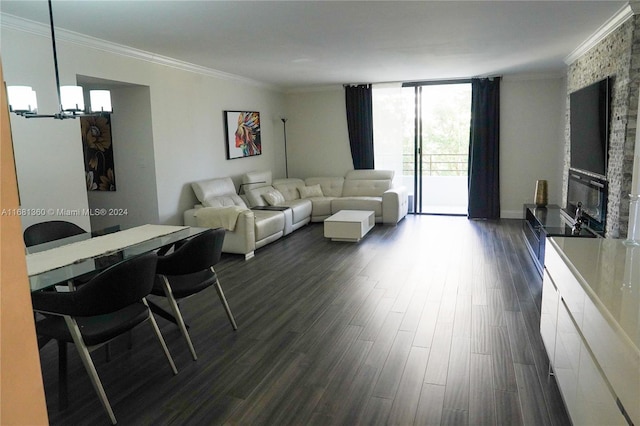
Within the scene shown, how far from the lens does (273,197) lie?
711 centimetres

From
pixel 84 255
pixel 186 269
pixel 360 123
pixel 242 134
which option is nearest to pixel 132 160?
pixel 242 134

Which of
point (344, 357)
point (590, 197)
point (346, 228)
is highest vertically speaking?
point (590, 197)

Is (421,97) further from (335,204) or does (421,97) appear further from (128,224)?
(128,224)

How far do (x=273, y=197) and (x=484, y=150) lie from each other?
3.69 m

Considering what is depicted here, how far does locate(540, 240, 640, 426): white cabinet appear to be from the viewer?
1.46 meters

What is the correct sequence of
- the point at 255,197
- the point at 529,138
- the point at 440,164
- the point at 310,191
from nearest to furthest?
the point at 255,197
the point at 529,138
the point at 310,191
the point at 440,164

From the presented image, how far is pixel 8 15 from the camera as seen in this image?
364 centimetres

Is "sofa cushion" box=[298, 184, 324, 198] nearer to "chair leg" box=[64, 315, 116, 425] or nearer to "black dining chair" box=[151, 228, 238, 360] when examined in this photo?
"black dining chair" box=[151, 228, 238, 360]

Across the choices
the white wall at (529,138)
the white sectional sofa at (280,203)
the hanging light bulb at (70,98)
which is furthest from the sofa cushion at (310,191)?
the hanging light bulb at (70,98)

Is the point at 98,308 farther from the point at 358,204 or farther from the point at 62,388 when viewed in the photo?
the point at 358,204

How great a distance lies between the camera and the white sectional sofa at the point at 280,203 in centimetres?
558

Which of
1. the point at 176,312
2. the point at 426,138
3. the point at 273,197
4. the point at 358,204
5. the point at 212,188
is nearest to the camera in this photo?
the point at 176,312

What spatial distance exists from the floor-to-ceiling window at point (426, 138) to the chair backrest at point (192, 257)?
18.7ft

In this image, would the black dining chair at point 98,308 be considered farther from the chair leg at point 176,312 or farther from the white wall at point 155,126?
the white wall at point 155,126
